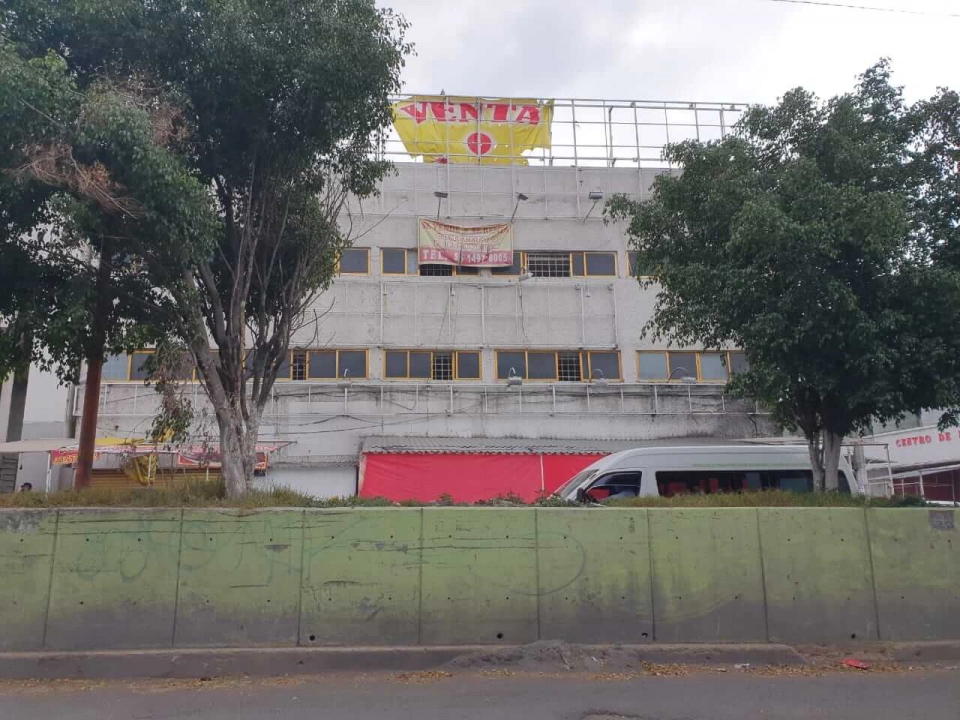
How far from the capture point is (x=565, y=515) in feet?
28.4

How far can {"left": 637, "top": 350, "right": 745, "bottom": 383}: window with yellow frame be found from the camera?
2277cm

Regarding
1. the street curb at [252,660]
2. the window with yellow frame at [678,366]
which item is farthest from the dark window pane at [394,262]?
the street curb at [252,660]

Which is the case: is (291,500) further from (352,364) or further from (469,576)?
(352,364)

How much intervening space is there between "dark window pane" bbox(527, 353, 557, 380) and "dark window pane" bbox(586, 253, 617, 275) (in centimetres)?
287

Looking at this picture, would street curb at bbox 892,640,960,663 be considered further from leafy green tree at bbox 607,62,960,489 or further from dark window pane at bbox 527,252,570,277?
dark window pane at bbox 527,252,570,277

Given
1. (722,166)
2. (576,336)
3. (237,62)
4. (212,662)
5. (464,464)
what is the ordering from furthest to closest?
(576,336) < (464,464) < (722,166) < (237,62) < (212,662)

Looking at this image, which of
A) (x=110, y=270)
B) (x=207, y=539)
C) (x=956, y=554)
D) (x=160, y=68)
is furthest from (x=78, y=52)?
(x=956, y=554)

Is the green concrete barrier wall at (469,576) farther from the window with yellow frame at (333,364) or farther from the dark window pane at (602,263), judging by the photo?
the dark window pane at (602,263)

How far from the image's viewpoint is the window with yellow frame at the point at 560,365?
22422 mm

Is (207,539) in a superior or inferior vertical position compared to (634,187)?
inferior

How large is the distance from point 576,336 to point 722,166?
465 inches

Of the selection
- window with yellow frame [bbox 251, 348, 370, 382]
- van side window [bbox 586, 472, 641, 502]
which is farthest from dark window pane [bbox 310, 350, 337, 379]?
van side window [bbox 586, 472, 641, 502]

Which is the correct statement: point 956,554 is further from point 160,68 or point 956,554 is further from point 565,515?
point 160,68

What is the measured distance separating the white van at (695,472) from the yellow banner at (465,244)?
1081cm
